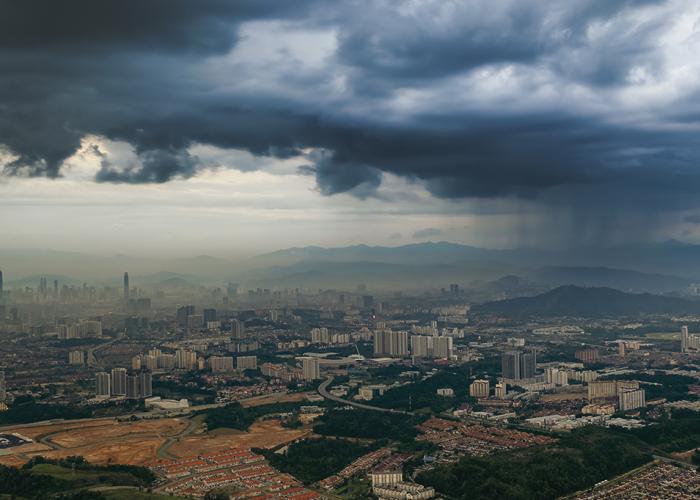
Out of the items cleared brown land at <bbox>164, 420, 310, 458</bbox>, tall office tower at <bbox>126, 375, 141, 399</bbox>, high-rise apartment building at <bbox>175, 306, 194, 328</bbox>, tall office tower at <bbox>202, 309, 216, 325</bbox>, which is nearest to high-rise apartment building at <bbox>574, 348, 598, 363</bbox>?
cleared brown land at <bbox>164, 420, 310, 458</bbox>

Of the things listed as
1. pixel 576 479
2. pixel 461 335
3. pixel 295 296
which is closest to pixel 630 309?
pixel 461 335

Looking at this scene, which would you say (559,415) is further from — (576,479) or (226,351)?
(226,351)

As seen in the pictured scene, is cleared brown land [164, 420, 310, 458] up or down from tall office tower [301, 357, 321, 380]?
down

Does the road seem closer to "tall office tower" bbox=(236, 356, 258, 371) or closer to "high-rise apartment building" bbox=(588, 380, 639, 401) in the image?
"tall office tower" bbox=(236, 356, 258, 371)

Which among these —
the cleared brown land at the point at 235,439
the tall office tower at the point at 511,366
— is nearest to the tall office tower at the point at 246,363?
the tall office tower at the point at 511,366

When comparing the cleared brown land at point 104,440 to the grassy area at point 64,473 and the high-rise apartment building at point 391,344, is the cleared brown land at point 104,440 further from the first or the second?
the high-rise apartment building at point 391,344

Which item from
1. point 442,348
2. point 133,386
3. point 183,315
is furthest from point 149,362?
point 183,315

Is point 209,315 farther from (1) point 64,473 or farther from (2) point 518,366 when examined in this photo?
(1) point 64,473
